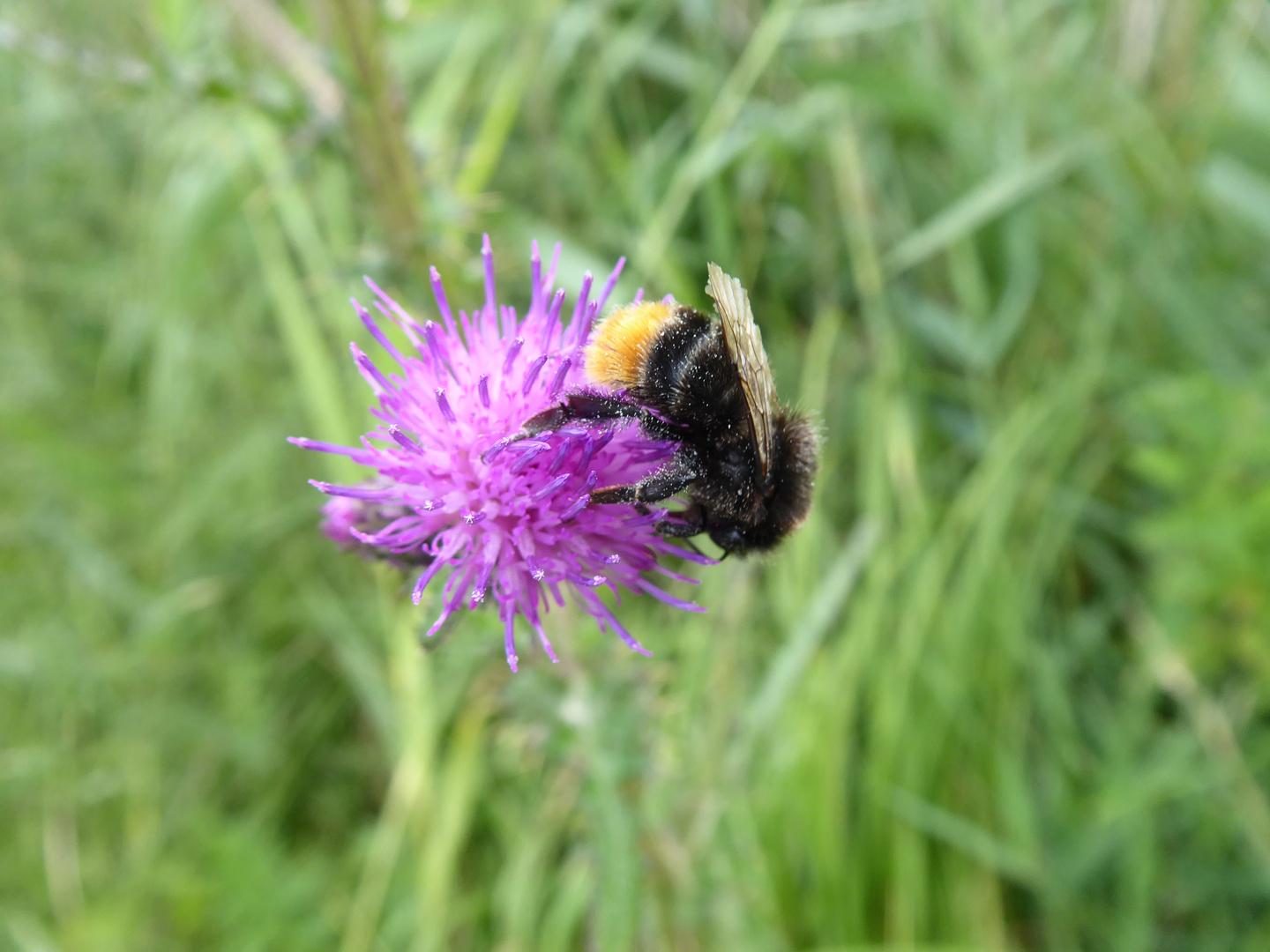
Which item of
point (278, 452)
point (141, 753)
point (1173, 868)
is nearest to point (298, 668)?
point (141, 753)

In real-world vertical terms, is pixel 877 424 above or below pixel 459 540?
above

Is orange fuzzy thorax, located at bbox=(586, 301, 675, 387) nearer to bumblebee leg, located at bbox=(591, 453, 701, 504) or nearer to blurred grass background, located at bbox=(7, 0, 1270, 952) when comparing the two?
bumblebee leg, located at bbox=(591, 453, 701, 504)

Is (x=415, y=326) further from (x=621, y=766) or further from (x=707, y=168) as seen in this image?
(x=707, y=168)

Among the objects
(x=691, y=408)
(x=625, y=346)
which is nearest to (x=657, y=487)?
(x=691, y=408)

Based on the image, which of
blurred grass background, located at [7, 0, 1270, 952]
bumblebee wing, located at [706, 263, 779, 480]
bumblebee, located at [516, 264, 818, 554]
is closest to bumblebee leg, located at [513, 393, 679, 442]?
bumblebee, located at [516, 264, 818, 554]

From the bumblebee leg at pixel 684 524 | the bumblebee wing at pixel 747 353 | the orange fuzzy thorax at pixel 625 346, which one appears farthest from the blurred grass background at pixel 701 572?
the bumblebee wing at pixel 747 353

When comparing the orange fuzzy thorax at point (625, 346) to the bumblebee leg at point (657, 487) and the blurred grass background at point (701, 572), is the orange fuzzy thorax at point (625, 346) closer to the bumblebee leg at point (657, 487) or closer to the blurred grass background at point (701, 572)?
the bumblebee leg at point (657, 487)
